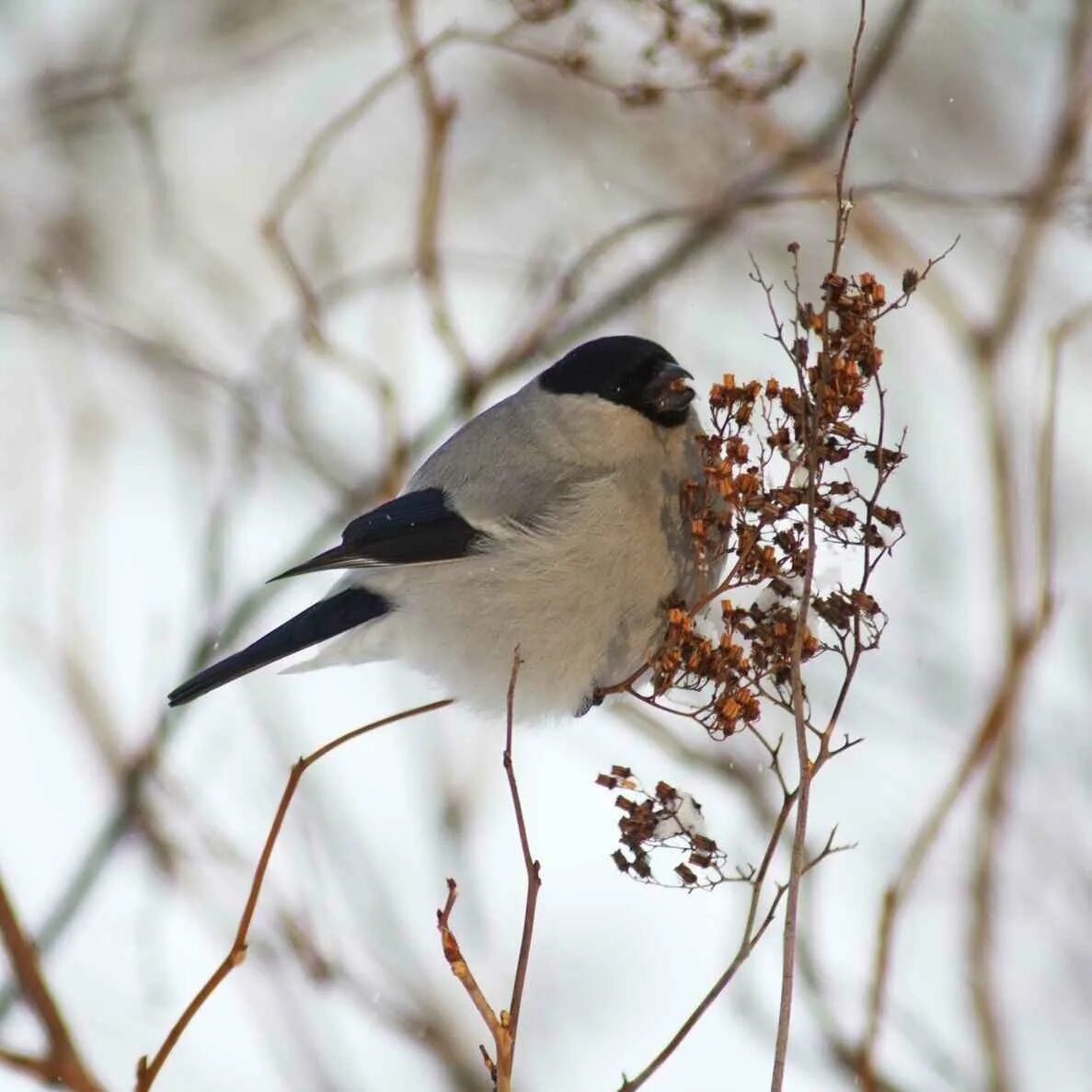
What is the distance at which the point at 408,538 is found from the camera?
271 cm

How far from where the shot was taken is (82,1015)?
4.13 m

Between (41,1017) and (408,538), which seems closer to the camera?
(41,1017)

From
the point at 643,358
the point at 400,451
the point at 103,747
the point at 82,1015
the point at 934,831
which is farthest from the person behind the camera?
the point at 82,1015

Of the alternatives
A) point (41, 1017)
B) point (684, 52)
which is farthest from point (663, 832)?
point (684, 52)

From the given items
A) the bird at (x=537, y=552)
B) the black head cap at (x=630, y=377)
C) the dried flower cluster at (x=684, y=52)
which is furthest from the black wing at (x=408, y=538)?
the dried flower cluster at (x=684, y=52)

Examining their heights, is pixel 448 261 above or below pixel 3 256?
below

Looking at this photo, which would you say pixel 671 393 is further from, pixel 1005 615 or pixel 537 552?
pixel 1005 615

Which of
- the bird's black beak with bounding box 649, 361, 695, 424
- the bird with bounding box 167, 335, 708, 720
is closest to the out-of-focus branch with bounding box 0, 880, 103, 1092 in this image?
the bird with bounding box 167, 335, 708, 720

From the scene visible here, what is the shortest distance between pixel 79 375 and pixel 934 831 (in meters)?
4.33

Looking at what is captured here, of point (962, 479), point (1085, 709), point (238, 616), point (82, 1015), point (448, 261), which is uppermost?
point (962, 479)

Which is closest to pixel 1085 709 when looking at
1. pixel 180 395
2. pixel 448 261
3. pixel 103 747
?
pixel 448 261

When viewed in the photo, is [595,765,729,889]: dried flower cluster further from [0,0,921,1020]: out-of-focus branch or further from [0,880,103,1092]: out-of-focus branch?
[0,0,921,1020]: out-of-focus branch

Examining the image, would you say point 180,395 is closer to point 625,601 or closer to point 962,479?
point 962,479

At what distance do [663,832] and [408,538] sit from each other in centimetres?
113
